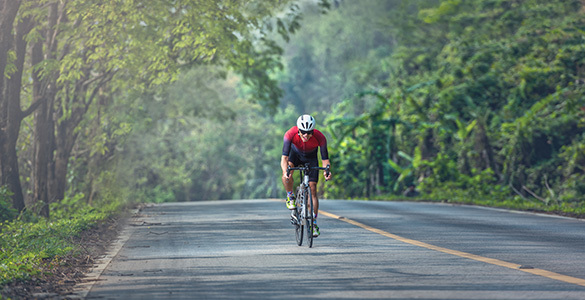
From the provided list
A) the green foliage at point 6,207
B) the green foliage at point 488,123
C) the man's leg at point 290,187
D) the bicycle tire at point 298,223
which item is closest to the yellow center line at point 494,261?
the bicycle tire at point 298,223

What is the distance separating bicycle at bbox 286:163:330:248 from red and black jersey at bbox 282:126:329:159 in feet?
0.70

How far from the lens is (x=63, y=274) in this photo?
393 inches

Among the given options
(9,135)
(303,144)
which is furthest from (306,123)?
(9,135)

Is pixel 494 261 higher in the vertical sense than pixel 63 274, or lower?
higher

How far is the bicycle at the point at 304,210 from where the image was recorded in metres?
12.0

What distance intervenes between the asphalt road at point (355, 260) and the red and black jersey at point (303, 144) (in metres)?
1.34

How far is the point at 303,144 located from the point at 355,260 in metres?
2.57

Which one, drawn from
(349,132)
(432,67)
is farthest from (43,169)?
(432,67)

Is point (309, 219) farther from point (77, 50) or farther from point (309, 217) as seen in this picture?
point (77, 50)

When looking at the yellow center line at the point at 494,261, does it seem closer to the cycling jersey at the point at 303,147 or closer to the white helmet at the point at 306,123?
the cycling jersey at the point at 303,147

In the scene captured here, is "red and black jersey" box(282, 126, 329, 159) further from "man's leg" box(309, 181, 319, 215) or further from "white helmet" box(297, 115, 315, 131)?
"man's leg" box(309, 181, 319, 215)

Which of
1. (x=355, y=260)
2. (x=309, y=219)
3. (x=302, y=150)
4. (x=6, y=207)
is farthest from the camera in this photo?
(x=6, y=207)

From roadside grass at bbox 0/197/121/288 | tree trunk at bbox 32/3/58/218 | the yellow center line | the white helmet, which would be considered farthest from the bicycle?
tree trunk at bbox 32/3/58/218

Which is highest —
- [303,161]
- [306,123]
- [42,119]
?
[42,119]
